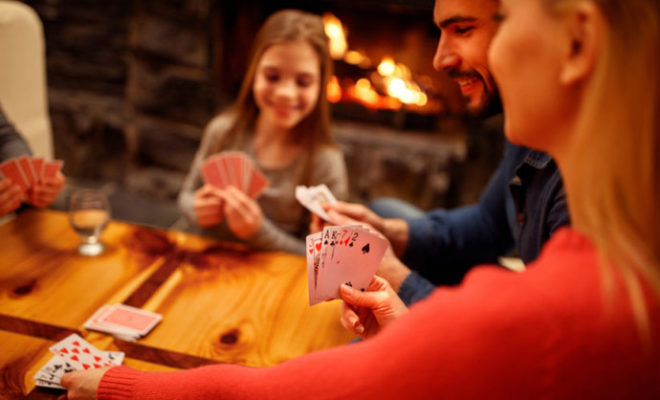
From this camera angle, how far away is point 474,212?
66.2 inches

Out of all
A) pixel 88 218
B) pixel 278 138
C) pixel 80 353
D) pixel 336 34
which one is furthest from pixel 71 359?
pixel 336 34

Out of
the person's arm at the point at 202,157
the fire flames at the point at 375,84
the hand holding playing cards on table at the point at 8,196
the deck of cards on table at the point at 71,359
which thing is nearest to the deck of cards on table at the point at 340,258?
the deck of cards on table at the point at 71,359

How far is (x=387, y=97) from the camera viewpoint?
3.16m

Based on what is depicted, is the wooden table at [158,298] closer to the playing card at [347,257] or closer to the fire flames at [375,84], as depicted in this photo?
the playing card at [347,257]

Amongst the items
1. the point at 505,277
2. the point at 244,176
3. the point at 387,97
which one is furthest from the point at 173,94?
the point at 505,277

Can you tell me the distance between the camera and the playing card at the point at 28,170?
136 cm

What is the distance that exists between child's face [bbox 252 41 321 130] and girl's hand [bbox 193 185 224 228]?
388mm

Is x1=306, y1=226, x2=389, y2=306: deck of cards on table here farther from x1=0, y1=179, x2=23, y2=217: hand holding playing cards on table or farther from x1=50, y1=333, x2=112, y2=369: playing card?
x1=0, y1=179, x2=23, y2=217: hand holding playing cards on table

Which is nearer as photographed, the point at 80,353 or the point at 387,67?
the point at 80,353

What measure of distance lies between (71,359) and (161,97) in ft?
7.47

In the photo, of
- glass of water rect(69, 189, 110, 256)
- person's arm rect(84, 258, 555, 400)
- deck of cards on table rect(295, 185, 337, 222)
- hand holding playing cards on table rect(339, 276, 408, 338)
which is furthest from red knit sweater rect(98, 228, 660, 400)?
glass of water rect(69, 189, 110, 256)

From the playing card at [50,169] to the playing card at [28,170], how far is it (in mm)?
Result: 25

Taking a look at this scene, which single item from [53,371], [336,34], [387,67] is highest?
[336,34]

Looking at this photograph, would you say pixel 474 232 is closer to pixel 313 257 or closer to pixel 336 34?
pixel 313 257
